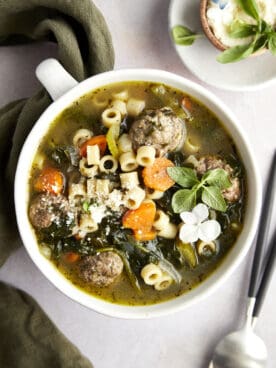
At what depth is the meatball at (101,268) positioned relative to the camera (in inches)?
96.4

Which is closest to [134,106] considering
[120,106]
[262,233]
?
[120,106]

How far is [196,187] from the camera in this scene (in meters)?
2.44

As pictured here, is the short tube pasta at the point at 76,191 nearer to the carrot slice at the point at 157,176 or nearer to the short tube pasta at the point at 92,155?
the short tube pasta at the point at 92,155

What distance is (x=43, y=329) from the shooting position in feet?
9.18

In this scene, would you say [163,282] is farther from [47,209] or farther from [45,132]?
[45,132]

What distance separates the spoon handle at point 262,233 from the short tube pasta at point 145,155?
2.24 feet

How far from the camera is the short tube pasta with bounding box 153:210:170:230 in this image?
2.46m

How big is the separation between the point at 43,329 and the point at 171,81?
1244 millimetres

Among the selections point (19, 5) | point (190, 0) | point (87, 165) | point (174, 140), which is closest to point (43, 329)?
point (87, 165)

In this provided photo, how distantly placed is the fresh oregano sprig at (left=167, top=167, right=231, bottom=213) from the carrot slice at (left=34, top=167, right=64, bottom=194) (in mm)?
437

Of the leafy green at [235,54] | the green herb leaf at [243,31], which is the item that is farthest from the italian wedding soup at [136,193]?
the green herb leaf at [243,31]

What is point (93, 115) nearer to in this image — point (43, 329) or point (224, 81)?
point (224, 81)

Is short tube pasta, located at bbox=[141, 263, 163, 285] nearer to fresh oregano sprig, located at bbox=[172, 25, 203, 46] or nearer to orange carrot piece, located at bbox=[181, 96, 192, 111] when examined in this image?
orange carrot piece, located at bbox=[181, 96, 192, 111]

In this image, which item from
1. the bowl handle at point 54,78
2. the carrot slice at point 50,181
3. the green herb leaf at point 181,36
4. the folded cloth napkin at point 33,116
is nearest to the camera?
the bowl handle at point 54,78
